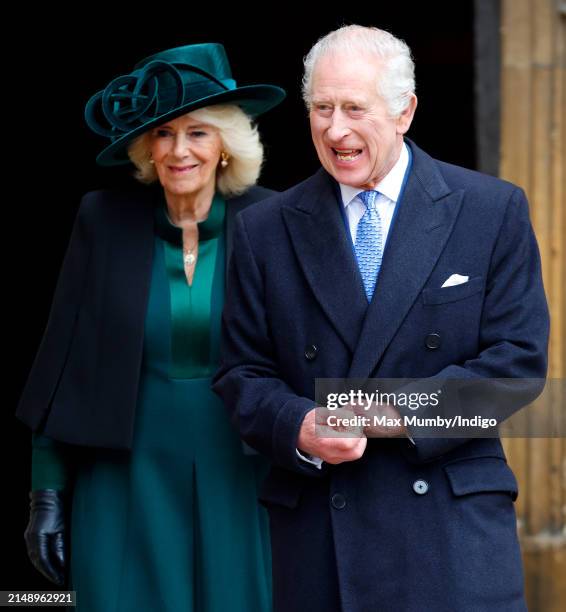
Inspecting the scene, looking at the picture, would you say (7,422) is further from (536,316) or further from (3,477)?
A: (536,316)

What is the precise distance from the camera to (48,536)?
388cm

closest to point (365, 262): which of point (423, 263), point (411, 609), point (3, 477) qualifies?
point (423, 263)

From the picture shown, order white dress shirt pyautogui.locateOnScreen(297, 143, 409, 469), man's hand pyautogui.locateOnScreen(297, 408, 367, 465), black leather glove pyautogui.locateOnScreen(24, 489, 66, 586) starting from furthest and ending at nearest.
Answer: black leather glove pyautogui.locateOnScreen(24, 489, 66, 586), white dress shirt pyautogui.locateOnScreen(297, 143, 409, 469), man's hand pyautogui.locateOnScreen(297, 408, 367, 465)

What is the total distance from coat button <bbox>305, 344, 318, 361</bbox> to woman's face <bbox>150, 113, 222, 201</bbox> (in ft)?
2.86

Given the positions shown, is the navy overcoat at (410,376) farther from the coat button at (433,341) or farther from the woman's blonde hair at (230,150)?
the woman's blonde hair at (230,150)

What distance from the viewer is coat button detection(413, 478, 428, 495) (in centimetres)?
301

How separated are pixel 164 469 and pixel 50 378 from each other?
395 millimetres

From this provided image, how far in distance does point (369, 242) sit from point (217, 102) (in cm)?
89

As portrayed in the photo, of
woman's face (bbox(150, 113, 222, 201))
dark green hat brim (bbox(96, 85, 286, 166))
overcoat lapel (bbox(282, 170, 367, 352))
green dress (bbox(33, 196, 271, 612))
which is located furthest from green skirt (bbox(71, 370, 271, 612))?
overcoat lapel (bbox(282, 170, 367, 352))

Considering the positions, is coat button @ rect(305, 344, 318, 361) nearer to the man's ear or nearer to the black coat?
the man's ear

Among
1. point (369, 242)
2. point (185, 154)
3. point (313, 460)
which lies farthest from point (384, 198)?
point (185, 154)

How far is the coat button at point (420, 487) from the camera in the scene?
9.86ft

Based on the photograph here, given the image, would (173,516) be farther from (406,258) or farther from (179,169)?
(406,258)

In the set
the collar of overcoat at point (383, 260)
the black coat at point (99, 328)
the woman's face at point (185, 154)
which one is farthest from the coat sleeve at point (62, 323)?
the collar of overcoat at point (383, 260)
